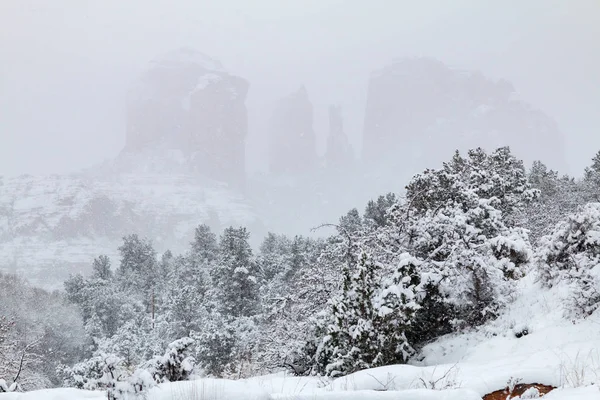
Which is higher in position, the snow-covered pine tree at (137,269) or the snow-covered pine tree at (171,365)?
the snow-covered pine tree at (171,365)

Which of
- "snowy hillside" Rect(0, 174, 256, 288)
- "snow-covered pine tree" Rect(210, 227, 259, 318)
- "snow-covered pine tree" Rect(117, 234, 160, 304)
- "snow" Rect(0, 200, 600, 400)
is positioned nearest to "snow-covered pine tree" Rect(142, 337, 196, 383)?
"snow" Rect(0, 200, 600, 400)

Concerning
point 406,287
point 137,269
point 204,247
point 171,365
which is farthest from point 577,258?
point 137,269

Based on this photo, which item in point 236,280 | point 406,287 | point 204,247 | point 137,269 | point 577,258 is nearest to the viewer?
point 577,258

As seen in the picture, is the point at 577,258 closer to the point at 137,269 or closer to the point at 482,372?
the point at 482,372

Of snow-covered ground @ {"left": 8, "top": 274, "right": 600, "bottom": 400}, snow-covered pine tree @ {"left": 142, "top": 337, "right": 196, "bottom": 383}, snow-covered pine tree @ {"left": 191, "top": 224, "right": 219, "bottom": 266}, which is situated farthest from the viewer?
snow-covered pine tree @ {"left": 191, "top": 224, "right": 219, "bottom": 266}

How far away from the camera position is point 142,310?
37781 millimetres

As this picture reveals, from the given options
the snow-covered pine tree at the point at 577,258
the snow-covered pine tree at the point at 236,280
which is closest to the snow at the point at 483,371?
the snow-covered pine tree at the point at 577,258

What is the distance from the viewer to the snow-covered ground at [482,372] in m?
3.86

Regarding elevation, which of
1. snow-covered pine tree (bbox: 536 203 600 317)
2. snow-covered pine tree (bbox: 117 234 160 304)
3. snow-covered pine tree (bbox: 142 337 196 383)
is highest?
snow-covered pine tree (bbox: 536 203 600 317)

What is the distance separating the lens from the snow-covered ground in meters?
3.86

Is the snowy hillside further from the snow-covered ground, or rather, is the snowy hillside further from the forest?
the snow-covered ground

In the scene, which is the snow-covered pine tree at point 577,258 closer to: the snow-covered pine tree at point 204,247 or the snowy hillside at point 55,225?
the snow-covered pine tree at point 204,247

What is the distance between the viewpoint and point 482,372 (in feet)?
17.8

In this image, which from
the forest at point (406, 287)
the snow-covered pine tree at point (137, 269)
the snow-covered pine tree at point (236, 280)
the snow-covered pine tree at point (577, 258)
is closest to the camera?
the snow-covered pine tree at point (577, 258)
